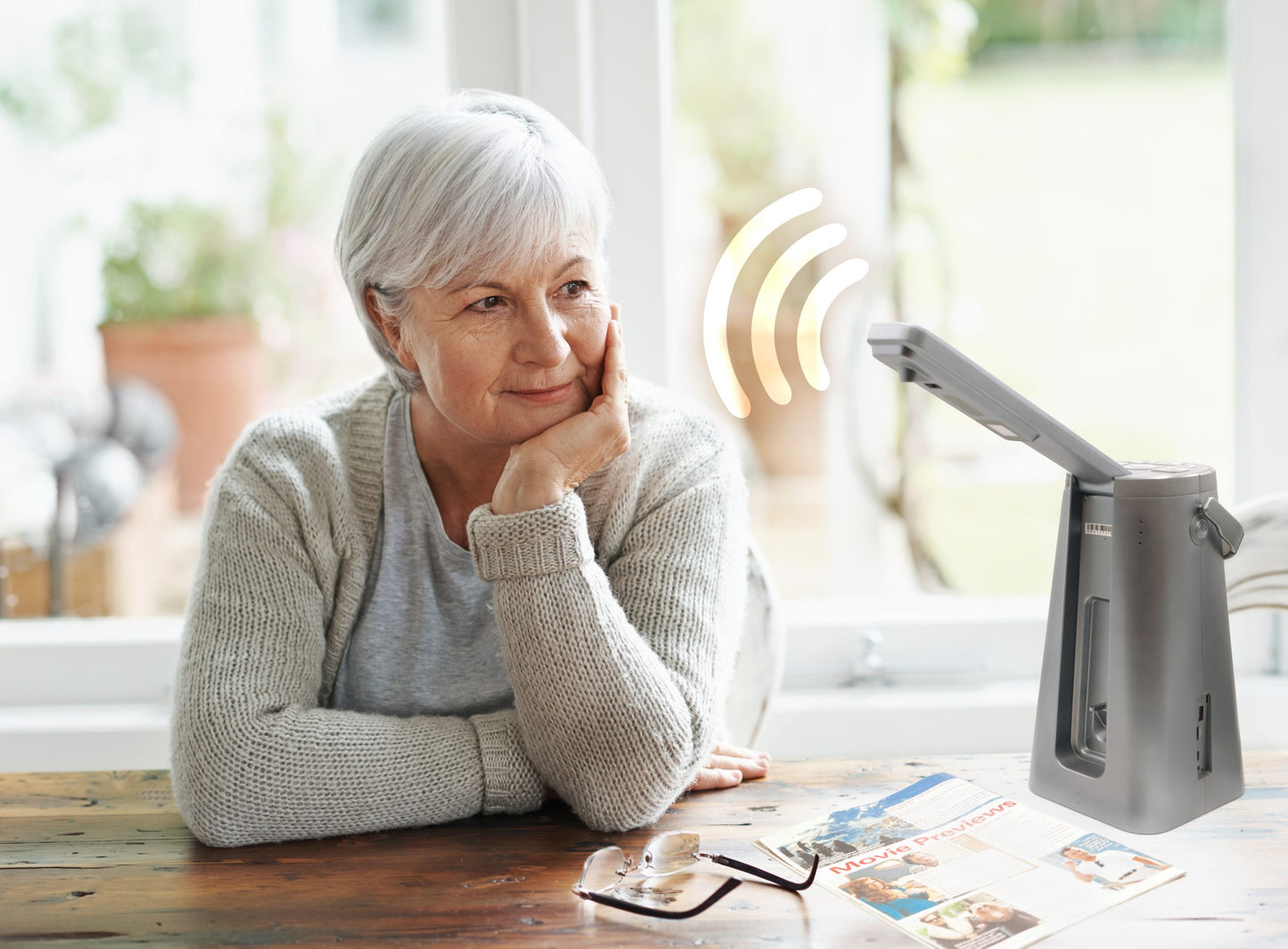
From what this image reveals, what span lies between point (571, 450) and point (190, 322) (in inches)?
41.0

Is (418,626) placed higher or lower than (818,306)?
lower

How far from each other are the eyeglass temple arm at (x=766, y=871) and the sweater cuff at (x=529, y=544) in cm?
32

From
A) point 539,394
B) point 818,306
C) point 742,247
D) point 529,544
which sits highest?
point 742,247

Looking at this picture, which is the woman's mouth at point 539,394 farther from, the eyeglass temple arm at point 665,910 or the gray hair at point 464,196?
the eyeglass temple arm at point 665,910

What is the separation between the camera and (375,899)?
37.7 inches

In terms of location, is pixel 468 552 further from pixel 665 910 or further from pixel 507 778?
pixel 665 910

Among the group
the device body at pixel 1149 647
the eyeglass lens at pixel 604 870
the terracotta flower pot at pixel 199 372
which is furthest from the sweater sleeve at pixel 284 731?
the terracotta flower pot at pixel 199 372

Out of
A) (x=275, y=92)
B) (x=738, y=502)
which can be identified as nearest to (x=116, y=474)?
(x=275, y=92)

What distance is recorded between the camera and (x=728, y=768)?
48.5 inches

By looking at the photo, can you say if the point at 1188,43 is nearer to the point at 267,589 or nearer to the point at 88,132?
the point at 267,589

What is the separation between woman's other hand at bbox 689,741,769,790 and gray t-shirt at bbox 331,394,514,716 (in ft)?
0.90

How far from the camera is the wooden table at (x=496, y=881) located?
887 mm

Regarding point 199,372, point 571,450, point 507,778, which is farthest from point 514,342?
point 199,372

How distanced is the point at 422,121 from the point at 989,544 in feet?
4.15
